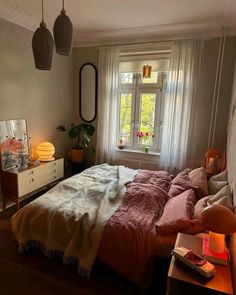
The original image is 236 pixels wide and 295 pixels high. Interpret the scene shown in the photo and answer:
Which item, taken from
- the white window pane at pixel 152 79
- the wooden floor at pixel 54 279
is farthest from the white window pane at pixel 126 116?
the wooden floor at pixel 54 279

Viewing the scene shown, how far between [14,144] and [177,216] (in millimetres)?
2574

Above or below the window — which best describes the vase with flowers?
below

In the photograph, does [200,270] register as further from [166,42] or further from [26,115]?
[166,42]

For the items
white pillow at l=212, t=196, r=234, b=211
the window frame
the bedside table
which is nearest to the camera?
the bedside table

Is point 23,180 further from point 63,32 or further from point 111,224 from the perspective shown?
point 63,32

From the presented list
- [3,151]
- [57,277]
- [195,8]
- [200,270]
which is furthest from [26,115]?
[200,270]

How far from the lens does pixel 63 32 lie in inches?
56.1

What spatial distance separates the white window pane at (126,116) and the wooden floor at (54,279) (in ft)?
8.89

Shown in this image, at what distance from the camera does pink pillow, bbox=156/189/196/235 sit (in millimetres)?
1846

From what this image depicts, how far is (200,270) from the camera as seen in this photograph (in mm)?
1309

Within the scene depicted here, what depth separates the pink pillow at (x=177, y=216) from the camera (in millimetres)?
1846

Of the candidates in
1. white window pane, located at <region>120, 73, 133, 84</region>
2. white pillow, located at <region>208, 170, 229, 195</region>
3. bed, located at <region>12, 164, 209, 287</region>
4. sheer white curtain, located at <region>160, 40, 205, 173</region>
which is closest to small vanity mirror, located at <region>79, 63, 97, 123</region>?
white window pane, located at <region>120, 73, 133, 84</region>

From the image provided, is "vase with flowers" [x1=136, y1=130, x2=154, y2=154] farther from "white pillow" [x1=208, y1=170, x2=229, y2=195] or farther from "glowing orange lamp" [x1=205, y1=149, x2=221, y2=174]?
"white pillow" [x1=208, y1=170, x2=229, y2=195]

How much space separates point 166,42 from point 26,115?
2.59 metres
